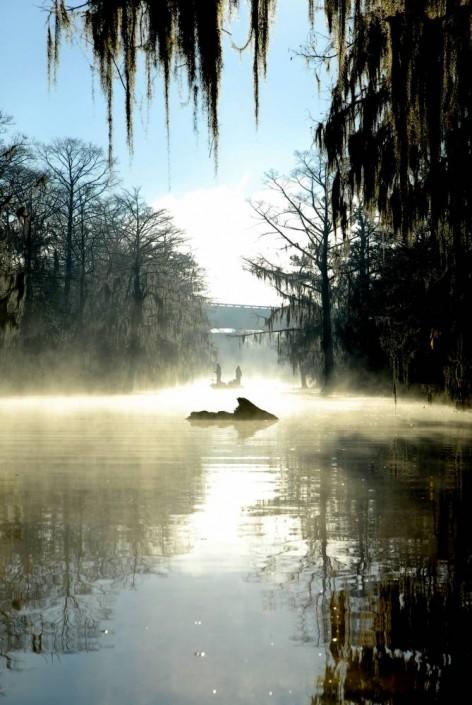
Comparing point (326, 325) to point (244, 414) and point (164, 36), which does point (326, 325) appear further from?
point (164, 36)

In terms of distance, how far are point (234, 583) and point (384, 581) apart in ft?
2.36

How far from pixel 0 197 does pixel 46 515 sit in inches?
1046

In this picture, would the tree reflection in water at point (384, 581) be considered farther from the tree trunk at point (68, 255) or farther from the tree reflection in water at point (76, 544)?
the tree trunk at point (68, 255)

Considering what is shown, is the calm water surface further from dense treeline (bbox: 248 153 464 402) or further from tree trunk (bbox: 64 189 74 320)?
tree trunk (bbox: 64 189 74 320)

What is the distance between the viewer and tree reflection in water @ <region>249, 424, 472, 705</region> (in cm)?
297

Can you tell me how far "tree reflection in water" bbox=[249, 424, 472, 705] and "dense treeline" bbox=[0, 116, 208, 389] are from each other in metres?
31.4

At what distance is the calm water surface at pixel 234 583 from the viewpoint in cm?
294

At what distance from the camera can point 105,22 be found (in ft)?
23.7

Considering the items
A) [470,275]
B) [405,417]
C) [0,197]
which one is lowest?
[405,417]

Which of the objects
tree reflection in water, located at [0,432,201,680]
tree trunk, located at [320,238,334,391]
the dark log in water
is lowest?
the dark log in water

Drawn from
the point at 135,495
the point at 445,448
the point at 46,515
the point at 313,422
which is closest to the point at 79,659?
the point at 46,515

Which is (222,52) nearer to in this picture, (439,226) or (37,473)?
(439,226)

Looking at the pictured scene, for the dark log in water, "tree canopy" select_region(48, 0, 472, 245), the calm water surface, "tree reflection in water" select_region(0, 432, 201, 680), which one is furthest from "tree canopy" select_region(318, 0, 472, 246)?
the dark log in water

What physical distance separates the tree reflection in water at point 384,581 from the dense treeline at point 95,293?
31357 millimetres
